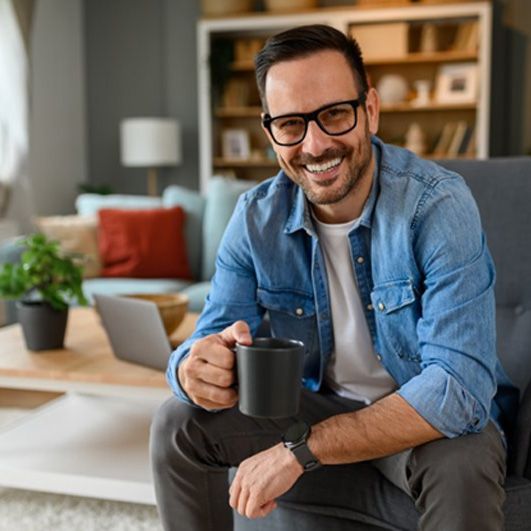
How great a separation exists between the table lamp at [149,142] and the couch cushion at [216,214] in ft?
5.66

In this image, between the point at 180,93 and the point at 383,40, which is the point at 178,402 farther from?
the point at 180,93

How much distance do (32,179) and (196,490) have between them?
14.6 ft

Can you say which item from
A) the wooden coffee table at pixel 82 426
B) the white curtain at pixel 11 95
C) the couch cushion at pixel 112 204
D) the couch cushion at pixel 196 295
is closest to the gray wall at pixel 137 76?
the white curtain at pixel 11 95

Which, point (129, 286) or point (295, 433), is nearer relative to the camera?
point (295, 433)

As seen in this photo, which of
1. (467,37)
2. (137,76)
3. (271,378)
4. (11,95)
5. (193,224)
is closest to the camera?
(271,378)

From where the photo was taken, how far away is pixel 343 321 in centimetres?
148

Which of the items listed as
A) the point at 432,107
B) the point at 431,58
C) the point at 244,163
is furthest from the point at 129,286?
the point at 431,58

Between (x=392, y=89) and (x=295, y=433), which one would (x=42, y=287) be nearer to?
(x=295, y=433)

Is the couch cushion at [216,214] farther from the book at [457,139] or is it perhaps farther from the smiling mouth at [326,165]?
the smiling mouth at [326,165]

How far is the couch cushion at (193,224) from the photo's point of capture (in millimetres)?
3939

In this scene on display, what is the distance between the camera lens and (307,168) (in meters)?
1.40

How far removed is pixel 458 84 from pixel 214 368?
4.55 metres

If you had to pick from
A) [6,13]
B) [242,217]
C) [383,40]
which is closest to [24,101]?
[6,13]

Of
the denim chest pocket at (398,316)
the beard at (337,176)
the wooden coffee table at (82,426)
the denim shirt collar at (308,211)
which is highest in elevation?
the beard at (337,176)
